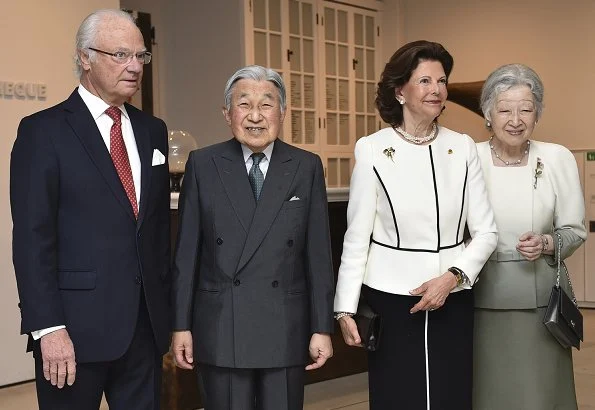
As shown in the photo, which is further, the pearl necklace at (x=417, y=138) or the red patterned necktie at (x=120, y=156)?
the pearl necklace at (x=417, y=138)

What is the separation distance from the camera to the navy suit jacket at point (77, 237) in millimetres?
2291

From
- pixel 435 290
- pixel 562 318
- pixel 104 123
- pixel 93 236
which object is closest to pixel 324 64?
pixel 562 318

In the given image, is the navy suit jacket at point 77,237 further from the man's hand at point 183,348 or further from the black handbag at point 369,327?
the black handbag at point 369,327

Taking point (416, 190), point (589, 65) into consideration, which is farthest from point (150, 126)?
point (589, 65)

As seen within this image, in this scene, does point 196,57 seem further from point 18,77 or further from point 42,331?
point 42,331

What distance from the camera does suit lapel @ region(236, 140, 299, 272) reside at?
2508mm

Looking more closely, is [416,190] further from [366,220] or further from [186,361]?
[186,361]

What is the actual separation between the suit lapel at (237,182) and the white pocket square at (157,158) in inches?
5.8

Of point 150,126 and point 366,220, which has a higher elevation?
point 150,126

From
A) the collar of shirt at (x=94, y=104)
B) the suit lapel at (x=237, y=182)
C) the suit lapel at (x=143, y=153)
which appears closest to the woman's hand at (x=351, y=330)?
the suit lapel at (x=237, y=182)

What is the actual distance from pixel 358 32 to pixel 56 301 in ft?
24.5

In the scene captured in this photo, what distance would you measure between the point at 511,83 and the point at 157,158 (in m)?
1.20

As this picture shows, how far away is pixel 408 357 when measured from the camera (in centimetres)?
274

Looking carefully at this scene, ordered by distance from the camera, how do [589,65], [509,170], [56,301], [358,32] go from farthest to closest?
[358,32] → [589,65] → [509,170] → [56,301]
